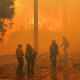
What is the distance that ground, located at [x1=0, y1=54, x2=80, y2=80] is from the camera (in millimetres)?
9219

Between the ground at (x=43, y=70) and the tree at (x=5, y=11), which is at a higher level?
the tree at (x=5, y=11)

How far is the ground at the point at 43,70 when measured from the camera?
922cm

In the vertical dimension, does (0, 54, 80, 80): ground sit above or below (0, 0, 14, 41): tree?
below

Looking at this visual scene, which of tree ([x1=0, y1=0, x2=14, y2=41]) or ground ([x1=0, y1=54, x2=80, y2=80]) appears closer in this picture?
ground ([x1=0, y1=54, x2=80, y2=80])

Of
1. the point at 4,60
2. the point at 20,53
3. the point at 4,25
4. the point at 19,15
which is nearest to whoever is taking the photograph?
the point at 20,53

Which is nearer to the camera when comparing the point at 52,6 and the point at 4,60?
the point at 4,60

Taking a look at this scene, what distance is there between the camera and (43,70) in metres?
11.0

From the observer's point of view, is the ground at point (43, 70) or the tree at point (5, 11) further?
the tree at point (5, 11)

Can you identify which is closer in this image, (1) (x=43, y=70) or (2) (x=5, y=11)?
(2) (x=5, y=11)

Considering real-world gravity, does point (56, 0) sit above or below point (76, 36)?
above

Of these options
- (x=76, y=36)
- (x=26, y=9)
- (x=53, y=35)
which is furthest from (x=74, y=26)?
(x=26, y=9)

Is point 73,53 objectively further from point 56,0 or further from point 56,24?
point 56,0

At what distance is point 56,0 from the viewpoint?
1928cm

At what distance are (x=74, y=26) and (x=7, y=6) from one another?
1090 cm
